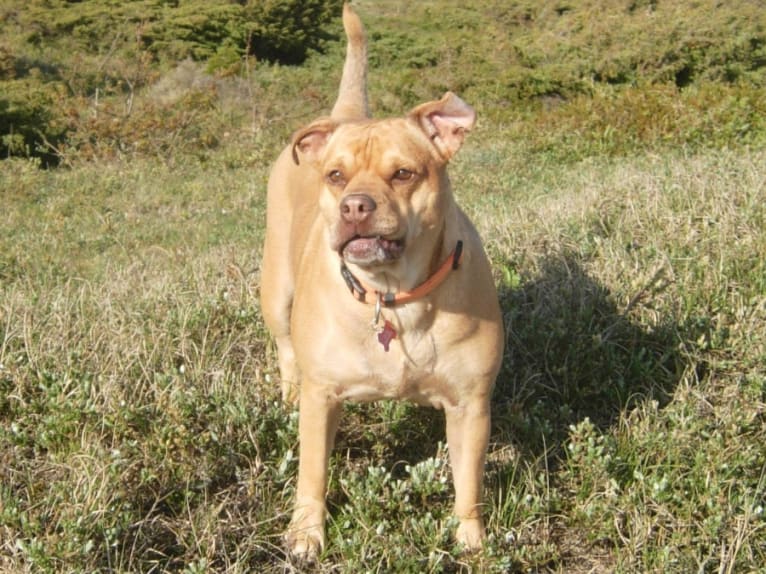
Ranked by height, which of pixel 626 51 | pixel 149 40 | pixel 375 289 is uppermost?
pixel 375 289

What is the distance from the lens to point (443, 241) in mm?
3020

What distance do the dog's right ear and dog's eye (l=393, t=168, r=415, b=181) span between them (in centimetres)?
49

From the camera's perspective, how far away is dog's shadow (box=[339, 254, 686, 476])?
12.0 ft

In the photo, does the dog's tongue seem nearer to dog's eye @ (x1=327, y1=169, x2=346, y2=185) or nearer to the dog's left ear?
dog's eye @ (x1=327, y1=169, x2=346, y2=185)

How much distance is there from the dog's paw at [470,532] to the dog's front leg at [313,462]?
51cm

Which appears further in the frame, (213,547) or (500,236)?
(500,236)

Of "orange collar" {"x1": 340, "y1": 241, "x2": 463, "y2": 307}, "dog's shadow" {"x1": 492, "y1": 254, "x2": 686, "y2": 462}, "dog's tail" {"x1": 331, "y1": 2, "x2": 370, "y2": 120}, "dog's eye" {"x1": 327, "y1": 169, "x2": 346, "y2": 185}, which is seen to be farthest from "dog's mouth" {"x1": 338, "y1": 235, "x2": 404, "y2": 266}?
"dog's tail" {"x1": 331, "y1": 2, "x2": 370, "y2": 120}

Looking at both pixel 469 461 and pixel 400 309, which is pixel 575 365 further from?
pixel 400 309

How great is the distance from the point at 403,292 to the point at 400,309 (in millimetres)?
65

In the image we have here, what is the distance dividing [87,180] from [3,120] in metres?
3.13

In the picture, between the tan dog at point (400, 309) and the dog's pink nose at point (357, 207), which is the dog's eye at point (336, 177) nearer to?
the tan dog at point (400, 309)

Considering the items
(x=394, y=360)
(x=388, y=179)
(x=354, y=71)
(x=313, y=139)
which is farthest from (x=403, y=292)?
(x=354, y=71)

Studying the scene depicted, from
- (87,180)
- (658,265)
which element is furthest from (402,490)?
(87,180)

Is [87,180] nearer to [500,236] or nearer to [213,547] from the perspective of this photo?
[500,236]
